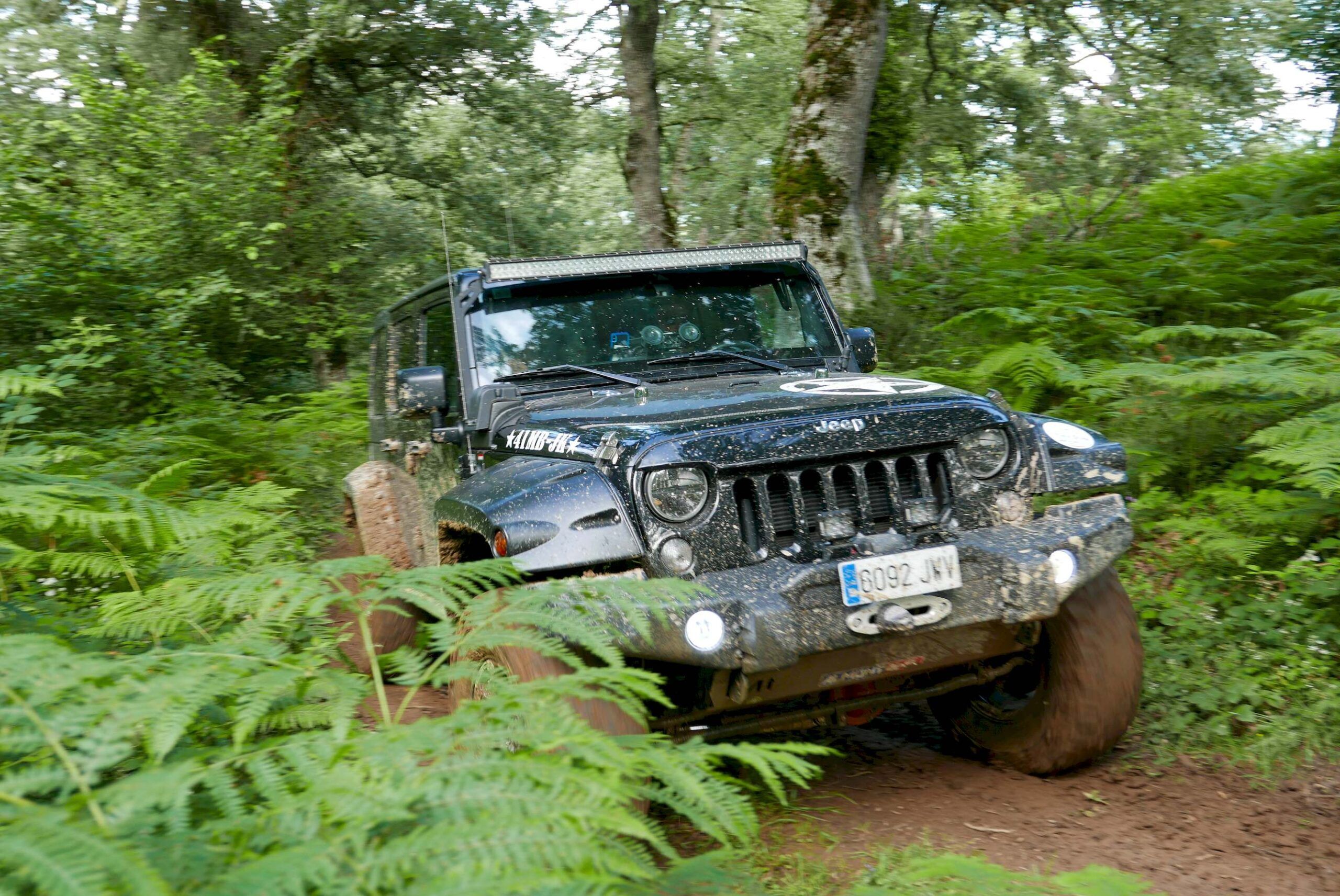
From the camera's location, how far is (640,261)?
494cm

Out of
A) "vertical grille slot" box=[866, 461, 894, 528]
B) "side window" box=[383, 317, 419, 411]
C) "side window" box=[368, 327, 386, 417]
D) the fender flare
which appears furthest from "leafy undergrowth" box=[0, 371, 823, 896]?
"side window" box=[368, 327, 386, 417]

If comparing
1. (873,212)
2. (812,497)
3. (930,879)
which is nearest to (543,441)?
(812,497)

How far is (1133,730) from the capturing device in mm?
4676

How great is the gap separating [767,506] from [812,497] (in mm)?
214

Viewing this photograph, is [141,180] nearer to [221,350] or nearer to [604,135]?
[221,350]

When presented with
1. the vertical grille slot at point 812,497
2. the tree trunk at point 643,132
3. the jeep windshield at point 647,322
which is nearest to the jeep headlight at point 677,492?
the vertical grille slot at point 812,497

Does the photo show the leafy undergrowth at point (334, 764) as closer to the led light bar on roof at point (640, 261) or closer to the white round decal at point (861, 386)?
the white round decal at point (861, 386)

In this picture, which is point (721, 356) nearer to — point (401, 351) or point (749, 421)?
point (749, 421)

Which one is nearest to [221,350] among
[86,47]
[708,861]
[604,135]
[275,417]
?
[275,417]

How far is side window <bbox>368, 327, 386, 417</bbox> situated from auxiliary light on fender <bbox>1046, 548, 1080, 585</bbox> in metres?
3.87

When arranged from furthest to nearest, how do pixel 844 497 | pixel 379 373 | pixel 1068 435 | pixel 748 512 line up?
pixel 379 373
pixel 1068 435
pixel 844 497
pixel 748 512

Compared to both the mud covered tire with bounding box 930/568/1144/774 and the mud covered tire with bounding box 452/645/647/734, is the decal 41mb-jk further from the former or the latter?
the mud covered tire with bounding box 930/568/1144/774

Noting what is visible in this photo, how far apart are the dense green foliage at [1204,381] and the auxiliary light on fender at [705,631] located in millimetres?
2348

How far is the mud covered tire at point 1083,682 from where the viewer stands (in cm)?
409
